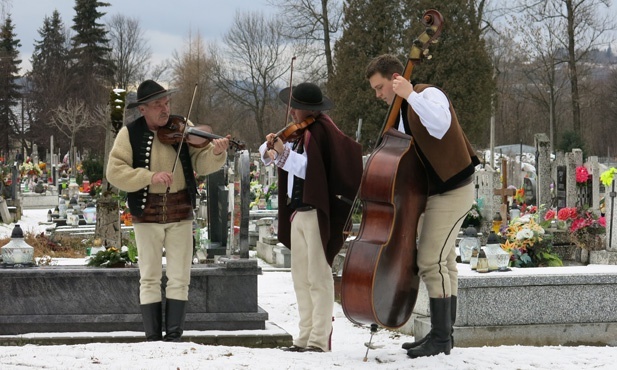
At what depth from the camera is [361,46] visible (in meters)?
38.6

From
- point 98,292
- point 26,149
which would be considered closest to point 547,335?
Answer: point 98,292

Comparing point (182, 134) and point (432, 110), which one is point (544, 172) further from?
point (432, 110)

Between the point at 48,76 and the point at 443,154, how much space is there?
62.4 m

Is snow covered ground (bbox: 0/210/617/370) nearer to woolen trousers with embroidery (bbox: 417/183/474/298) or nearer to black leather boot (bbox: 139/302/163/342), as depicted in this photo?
woolen trousers with embroidery (bbox: 417/183/474/298)

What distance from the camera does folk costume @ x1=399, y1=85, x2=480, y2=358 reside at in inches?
219

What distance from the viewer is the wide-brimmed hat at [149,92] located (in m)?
6.89

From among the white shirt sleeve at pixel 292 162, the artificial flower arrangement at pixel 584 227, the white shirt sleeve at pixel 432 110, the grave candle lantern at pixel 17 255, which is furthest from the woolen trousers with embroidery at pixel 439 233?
the artificial flower arrangement at pixel 584 227

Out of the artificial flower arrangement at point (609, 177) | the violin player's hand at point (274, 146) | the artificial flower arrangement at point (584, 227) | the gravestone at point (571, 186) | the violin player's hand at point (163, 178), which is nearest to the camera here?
the violin player's hand at point (274, 146)

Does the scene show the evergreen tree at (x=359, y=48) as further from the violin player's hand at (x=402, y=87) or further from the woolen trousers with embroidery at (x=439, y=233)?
the violin player's hand at (x=402, y=87)

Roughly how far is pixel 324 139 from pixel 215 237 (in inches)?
167

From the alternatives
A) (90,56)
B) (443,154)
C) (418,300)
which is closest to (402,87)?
(443,154)

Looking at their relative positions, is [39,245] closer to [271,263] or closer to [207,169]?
[271,263]

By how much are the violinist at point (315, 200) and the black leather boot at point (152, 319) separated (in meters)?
1.06

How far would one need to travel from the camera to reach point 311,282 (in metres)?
6.43
